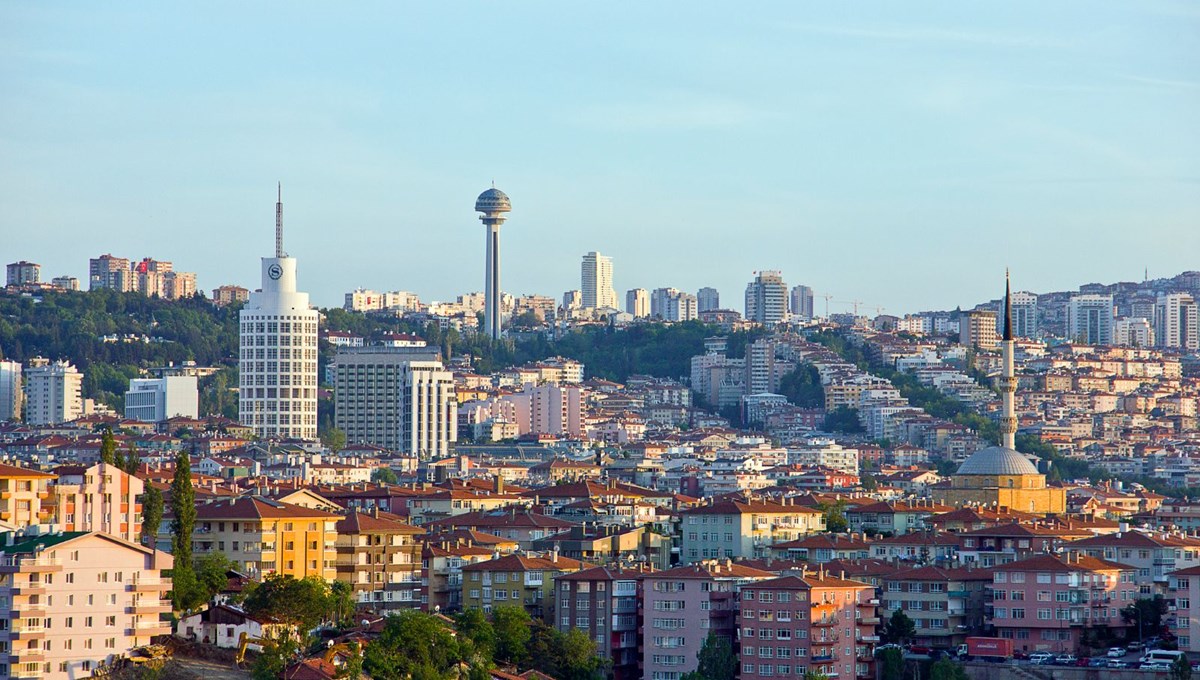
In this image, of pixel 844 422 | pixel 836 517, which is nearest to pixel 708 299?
pixel 844 422

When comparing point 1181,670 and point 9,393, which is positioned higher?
point 9,393

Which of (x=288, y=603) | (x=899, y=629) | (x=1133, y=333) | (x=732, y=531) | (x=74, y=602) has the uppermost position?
(x=1133, y=333)

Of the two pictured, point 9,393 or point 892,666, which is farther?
point 9,393

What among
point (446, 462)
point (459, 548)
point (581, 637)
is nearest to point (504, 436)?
point (446, 462)

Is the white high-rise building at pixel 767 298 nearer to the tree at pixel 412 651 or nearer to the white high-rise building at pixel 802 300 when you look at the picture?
the white high-rise building at pixel 802 300

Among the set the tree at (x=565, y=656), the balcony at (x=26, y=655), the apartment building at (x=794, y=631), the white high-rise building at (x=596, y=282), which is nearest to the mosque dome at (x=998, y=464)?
the apartment building at (x=794, y=631)

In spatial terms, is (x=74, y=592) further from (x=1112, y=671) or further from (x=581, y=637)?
(x=1112, y=671)

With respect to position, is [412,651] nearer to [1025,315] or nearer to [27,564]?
[27,564]
